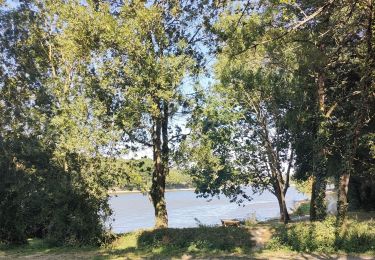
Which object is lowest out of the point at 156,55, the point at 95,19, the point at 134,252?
the point at 134,252

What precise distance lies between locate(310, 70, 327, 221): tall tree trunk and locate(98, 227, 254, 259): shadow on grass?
239 inches

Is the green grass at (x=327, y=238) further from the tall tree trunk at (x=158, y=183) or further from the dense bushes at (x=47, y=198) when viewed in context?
the dense bushes at (x=47, y=198)

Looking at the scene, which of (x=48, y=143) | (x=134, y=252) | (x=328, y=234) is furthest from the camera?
(x=48, y=143)

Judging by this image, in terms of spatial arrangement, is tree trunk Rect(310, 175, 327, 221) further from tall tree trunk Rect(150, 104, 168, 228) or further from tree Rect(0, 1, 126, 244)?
tree Rect(0, 1, 126, 244)

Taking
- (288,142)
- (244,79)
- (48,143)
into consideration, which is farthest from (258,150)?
(48,143)

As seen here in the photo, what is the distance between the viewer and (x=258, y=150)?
34125 mm

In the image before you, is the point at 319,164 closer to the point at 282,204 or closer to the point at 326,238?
the point at 326,238

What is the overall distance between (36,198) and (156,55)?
8.20 meters

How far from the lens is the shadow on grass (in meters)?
13.7

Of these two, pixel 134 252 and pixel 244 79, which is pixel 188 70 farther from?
pixel 244 79

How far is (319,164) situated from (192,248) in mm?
7966

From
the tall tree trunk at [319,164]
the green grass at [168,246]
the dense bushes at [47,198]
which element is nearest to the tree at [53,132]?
the dense bushes at [47,198]

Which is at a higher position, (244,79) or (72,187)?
(244,79)

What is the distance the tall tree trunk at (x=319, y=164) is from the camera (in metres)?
19.2
